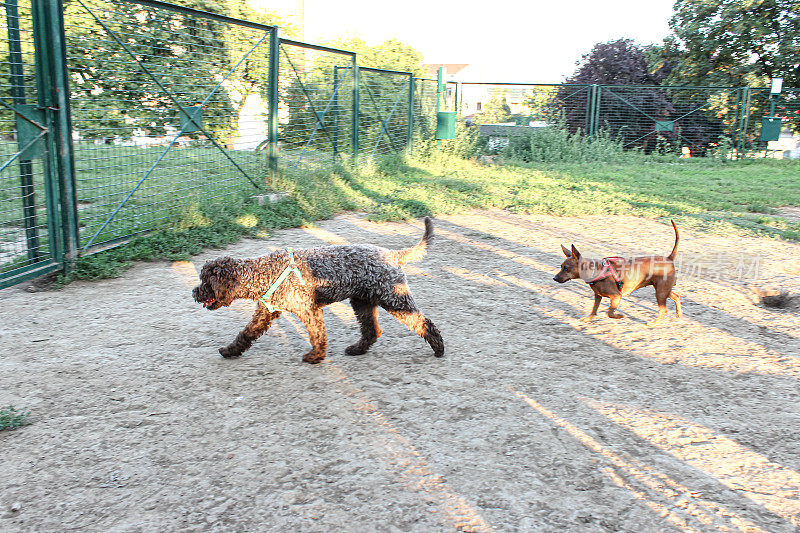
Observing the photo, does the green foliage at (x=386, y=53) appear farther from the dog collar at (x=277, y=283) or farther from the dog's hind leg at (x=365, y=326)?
the dog collar at (x=277, y=283)

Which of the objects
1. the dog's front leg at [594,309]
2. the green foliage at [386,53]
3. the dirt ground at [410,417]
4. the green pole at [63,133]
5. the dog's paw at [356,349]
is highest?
the green foliage at [386,53]

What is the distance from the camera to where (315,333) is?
4297 millimetres

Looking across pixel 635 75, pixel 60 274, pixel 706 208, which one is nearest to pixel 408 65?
pixel 635 75

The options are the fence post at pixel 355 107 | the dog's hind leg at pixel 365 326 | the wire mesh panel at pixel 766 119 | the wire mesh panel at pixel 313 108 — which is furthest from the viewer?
the wire mesh panel at pixel 766 119

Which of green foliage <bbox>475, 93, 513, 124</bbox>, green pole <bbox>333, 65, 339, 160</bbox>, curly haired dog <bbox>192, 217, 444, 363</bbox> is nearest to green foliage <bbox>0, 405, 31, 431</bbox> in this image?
curly haired dog <bbox>192, 217, 444, 363</bbox>

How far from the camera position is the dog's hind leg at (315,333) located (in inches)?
167

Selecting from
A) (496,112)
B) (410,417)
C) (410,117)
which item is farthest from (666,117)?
(410,417)

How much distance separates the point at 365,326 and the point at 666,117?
18768mm

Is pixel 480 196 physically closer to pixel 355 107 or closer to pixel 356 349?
pixel 355 107

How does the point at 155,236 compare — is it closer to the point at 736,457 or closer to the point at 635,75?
the point at 736,457

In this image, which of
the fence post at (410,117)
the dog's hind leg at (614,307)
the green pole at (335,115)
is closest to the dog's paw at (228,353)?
the dog's hind leg at (614,307)

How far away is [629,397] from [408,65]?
1789 cm

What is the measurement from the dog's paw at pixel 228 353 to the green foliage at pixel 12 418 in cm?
124

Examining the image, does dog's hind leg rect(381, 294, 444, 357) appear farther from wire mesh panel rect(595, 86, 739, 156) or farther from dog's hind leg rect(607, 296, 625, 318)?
wire mesh panel rect(595, 86, 739, 156)
